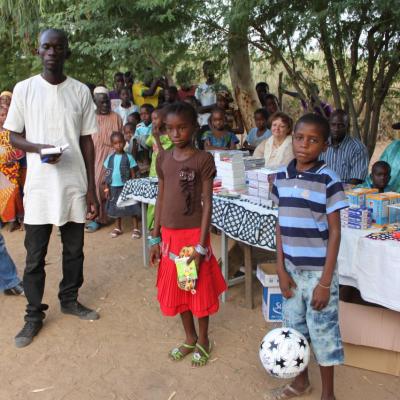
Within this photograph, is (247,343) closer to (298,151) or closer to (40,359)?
(40,359)

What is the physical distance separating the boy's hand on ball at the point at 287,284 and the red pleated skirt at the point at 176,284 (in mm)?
585

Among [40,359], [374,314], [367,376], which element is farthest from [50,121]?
[367,376]

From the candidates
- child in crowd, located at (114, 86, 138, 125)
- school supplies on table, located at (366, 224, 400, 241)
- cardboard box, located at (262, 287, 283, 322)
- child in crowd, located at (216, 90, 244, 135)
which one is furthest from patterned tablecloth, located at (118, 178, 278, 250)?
child in crowd, located at (114, 86, 138, 125)

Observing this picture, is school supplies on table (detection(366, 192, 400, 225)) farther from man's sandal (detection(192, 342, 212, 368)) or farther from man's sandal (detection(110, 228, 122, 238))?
man's sandal (detection(110, 228, 122, 238))

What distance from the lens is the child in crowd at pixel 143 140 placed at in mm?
6621

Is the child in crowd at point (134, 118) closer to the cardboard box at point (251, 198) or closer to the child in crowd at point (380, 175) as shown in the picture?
the cardboard box at point (251, 198)

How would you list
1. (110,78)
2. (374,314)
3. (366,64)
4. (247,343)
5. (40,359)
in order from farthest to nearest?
(110,78)
(366,64)
(247,343)
(40,359)
(374,314)

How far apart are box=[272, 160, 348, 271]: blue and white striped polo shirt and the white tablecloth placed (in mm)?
662

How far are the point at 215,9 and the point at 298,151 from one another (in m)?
2.52

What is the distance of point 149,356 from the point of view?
3.42 m

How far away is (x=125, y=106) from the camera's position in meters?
7.82

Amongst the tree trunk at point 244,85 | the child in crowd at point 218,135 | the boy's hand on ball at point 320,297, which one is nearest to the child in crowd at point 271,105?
the tree trunk at point 244,85

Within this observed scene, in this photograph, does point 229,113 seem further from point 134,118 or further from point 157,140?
point 157,140

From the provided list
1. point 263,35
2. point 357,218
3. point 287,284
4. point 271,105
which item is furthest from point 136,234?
point 287,284
